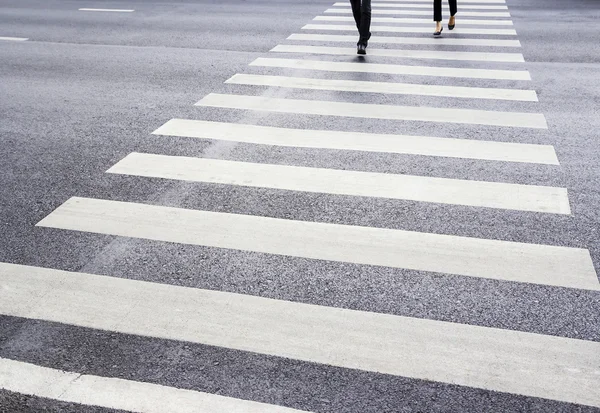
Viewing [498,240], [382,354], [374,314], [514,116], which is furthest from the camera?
[514,116]

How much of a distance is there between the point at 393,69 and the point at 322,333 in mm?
6597

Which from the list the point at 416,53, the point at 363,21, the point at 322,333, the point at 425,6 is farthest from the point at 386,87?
the point at 425,6

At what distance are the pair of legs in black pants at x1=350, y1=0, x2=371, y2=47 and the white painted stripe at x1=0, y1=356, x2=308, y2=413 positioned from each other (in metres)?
8.02

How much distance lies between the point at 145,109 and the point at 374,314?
16.6 feet

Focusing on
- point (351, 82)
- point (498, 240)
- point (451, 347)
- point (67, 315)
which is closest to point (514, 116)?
point (351, 82)

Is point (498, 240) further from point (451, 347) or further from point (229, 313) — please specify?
point (229, 313)

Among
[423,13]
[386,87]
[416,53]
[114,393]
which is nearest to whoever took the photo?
[114,393]

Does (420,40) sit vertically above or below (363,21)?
below

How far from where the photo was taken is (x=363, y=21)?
10766 millimetres

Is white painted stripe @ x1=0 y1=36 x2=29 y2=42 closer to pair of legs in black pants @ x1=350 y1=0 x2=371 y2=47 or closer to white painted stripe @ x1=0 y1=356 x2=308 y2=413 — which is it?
pair of legs in black pants @ x1=350 y1=0 x2=371 y2=47

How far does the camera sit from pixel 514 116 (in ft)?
26.7

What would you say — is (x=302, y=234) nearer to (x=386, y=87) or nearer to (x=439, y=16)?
(x=386, y=87)

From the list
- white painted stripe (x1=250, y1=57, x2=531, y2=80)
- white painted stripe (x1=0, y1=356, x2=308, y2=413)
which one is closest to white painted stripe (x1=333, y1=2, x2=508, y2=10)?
white painted stripe (x1=250, y1=57, x2=531, y2=80)

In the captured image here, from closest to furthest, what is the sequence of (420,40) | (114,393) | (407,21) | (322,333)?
1. (114,393)
2. (322,333)
3. (420,40)
4. (407,21)
